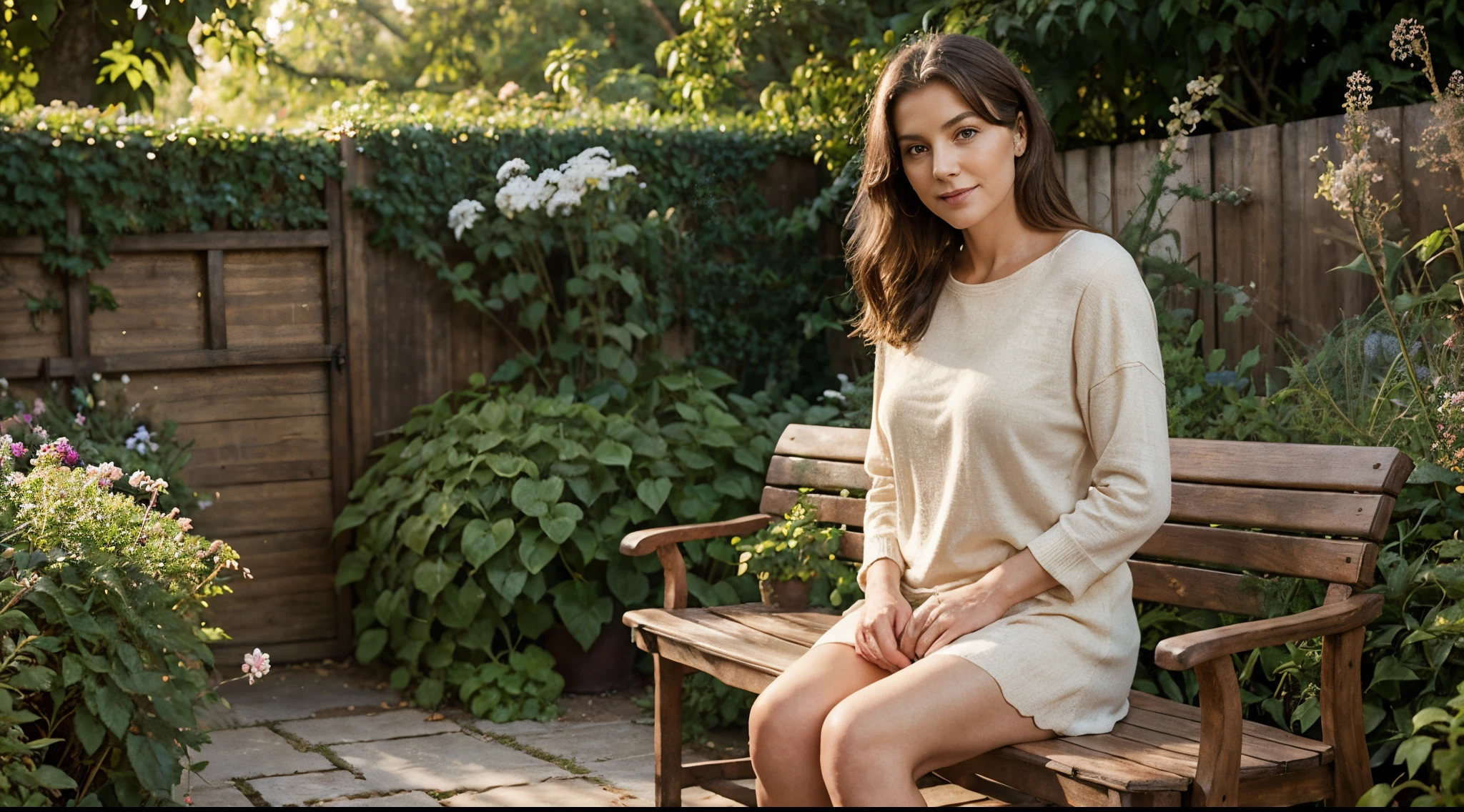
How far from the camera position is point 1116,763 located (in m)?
2.13

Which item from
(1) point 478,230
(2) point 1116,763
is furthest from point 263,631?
(2) point 1116,763

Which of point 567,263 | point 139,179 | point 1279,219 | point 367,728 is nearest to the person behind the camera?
point 1279,219

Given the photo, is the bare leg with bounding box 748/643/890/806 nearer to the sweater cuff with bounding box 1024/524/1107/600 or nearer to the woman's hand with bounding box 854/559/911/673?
the woman's hand with bounding box 854/559/911/673

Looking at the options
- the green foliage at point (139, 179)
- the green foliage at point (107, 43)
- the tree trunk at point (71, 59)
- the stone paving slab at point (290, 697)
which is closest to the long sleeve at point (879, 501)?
the stone paving slab at point (290, 697)

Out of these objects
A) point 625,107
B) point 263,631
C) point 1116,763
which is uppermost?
point 625,107

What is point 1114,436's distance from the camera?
7.41ft

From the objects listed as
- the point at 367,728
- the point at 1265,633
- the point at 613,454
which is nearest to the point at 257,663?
the point at 367,728

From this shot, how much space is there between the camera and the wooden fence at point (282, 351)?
471 centimetres

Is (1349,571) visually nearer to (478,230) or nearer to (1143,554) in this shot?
(1143,554)

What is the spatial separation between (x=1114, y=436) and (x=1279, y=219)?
2171mm

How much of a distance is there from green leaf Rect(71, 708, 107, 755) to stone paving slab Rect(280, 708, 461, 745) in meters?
1.47

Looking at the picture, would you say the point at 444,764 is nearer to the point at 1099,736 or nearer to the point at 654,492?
the point at 654,492

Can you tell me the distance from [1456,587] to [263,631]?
407 centimetres

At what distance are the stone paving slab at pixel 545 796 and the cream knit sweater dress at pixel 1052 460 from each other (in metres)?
1.41
